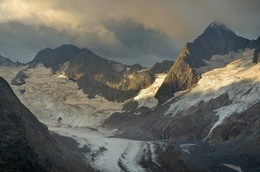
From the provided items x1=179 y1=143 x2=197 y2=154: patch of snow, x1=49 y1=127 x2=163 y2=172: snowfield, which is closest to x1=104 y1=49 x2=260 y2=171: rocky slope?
x1=179 y1=143 x2=197 y2=154: patch of snow

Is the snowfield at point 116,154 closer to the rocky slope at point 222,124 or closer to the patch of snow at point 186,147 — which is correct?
the patch of snow at point 186,147

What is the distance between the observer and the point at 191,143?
149500mm

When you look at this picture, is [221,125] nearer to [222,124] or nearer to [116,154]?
[222,124]

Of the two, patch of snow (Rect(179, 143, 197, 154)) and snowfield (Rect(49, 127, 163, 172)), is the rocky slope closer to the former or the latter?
patch of snow (Rect(179, 143, 197, 154))

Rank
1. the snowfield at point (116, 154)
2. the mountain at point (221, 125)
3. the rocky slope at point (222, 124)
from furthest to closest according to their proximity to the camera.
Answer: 1. the rocky slope at point (222, 124)
2. the mountain at point (221, 125)
3. the snowfield at point (116, 154)

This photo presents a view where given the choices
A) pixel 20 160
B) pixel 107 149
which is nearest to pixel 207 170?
pixel 107 149

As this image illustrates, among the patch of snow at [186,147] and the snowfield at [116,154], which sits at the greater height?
the patch of snow at [186,147]

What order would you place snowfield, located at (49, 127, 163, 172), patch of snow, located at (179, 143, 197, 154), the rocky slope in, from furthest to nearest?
patch of snow, located at (179, 143, 197, 154) < the rocky slope < snowfield, located at (49, 127, 163, 172)

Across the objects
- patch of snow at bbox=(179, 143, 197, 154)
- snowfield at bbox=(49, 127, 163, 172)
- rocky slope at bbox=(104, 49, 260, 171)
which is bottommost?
snowfield at bbox=(49, 127, 163, 172)

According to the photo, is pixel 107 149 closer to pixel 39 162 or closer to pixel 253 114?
pixel 253 114

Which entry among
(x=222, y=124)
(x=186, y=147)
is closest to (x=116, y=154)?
(x=186, y=147)

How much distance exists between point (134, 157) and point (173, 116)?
79.5 m

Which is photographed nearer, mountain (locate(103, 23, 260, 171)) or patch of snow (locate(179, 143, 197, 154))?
mountain (locate(103, 23, 260, 171))

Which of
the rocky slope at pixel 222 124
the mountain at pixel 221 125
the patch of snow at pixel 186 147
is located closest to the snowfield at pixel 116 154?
the patch of snow at pixel 186 147
